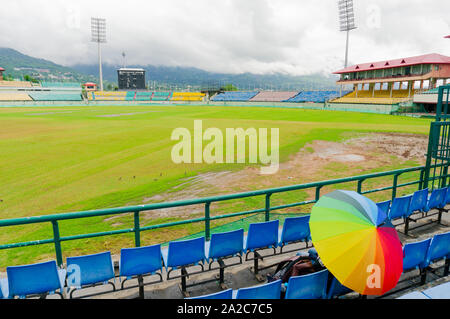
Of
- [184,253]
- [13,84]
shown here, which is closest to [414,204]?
[184,253]

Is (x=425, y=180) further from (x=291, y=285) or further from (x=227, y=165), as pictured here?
(x=227, y=165)

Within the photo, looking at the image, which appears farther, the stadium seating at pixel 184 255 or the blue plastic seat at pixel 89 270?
the stadium seating at pixel 184 255

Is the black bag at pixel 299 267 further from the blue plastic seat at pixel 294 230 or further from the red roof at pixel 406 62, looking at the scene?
the red roof at pixel 406 62

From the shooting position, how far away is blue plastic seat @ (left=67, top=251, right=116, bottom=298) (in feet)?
12.8

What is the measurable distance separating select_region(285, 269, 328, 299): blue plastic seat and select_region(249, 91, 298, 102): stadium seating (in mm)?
86808

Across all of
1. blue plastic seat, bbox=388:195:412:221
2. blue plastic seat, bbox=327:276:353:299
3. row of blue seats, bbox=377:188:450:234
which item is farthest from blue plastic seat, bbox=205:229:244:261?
blue plastic seat, bbox=388:195:412:221

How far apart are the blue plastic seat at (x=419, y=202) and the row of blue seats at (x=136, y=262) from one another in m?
2.80

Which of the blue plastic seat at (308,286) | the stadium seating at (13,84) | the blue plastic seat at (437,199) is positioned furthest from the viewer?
the stadium seating at (13,84)

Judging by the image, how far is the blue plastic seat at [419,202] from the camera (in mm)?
6523

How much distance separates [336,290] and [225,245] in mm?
1705

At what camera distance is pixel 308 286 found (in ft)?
11.8

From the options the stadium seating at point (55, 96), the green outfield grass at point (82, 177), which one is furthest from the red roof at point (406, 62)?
the stadium seating at point (55, 96)
